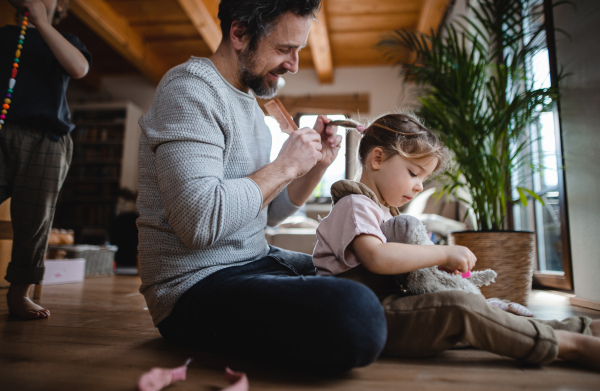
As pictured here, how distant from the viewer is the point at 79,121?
636cm

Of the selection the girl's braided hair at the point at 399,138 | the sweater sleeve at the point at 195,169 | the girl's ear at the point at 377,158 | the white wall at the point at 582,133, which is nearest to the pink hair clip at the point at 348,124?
the girl's braided hair at the point at 399,138

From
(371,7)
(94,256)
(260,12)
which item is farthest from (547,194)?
(94,256)

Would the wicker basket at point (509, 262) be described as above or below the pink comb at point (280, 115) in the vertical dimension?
below

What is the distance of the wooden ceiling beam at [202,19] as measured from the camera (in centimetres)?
423

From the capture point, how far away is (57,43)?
4.59 ft

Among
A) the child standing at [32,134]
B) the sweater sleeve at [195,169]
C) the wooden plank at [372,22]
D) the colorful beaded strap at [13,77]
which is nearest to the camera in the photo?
the sweater sleeve at [195,169]

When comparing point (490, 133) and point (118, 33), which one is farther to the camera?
point (118, 33)

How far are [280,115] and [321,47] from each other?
4.18m

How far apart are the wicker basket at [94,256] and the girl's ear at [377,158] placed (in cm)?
300

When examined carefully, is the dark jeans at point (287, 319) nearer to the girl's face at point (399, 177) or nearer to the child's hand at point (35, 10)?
the girl's face at point (399, 177)

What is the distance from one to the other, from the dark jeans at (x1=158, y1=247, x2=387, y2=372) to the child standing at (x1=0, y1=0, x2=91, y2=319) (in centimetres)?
85

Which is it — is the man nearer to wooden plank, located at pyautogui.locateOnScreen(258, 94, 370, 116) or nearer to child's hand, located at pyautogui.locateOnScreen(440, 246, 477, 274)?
child's hand, located at pyautogui.locateOnScreen(440, 246, 477, 274)

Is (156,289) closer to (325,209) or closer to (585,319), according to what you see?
(585,319)

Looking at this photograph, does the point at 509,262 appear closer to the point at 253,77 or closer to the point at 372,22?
the point at 253,77
